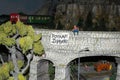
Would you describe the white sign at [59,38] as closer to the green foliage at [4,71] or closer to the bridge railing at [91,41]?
the bridge railing at [91,41]

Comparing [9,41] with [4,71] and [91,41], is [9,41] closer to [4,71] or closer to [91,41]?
[4,71]

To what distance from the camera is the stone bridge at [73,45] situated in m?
27.4

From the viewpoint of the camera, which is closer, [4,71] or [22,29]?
[4,71]

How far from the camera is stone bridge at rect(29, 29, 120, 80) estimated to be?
90.0 feet

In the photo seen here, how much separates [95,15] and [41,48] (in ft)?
107

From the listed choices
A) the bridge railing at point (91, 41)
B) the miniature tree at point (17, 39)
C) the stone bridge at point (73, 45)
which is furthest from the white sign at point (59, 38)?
the miniature tree at point (17, 39)

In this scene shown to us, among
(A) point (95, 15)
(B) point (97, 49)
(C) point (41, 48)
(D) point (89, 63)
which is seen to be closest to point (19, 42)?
(C) point (41, 48)

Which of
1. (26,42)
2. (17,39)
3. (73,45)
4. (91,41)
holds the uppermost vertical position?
(17,39)

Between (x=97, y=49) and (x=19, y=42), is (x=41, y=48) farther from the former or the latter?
(x=97, y=49)

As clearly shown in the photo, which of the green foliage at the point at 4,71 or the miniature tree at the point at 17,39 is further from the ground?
the miniature tree at the point at 17,39

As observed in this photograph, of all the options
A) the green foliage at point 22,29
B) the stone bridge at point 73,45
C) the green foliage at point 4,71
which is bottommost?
the green foliage at point 4,71

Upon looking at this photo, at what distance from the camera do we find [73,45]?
27562 mm

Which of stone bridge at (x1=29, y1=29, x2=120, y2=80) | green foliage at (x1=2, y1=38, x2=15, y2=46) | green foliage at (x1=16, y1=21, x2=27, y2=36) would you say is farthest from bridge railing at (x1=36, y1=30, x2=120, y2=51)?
green foliage at (x1=2, y1=38, x2=15, y2=46)

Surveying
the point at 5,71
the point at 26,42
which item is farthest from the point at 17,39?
the point at 5,71
